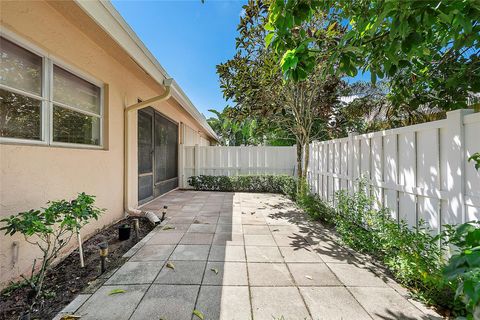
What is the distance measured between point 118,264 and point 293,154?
25.2 ft

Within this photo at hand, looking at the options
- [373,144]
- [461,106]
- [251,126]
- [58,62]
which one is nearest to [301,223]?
[373,144]

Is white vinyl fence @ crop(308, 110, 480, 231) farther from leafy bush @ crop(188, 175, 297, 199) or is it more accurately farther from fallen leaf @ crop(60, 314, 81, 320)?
leafy bush @ crop(188, 175, 297, 199)

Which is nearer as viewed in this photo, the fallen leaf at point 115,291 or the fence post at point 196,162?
the fallen leaf at point 115,291

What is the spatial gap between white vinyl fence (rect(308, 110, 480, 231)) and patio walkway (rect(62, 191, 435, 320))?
93 centimetres

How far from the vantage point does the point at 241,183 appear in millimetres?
8539

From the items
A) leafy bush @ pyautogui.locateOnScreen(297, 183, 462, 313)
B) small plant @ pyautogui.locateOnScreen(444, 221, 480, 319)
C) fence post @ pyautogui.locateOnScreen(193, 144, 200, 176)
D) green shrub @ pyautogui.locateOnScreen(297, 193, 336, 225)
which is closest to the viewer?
small plant @ pyautogui.locateOnScreen(444, 221, 480, 319)

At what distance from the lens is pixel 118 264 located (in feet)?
8.86

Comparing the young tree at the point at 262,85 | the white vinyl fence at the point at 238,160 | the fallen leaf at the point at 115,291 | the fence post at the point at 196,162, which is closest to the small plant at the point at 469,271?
the fallen leaf at the point at 115,291

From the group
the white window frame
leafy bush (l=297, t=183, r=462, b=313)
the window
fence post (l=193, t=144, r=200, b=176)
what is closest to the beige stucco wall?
the white window frame

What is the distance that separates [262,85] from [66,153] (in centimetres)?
415

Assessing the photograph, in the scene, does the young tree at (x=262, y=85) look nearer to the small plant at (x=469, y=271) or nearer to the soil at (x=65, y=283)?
the soil at (x=65, y=283)

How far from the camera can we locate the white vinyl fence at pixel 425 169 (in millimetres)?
2068

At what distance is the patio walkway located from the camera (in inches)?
75.0

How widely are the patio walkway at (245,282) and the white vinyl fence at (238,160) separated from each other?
205 inches
